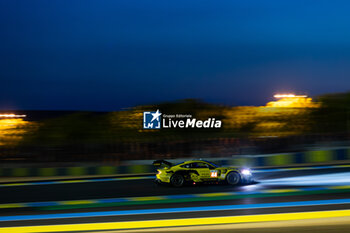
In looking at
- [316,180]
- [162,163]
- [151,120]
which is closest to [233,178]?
[162,163]

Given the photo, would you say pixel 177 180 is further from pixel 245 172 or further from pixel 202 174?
pixel 245 172

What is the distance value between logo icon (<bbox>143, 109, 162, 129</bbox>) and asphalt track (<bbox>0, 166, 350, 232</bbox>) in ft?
47.9

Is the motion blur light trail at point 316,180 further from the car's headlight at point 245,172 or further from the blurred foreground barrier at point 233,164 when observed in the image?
the blurred foreground barrier at point 233,164

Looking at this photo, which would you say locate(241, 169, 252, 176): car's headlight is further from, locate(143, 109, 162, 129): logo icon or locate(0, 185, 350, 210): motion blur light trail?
locate(143, 109, 162, 129): logo icon

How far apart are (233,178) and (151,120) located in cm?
1714

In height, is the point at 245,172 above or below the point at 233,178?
above

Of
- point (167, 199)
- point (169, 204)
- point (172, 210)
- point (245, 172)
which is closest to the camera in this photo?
point (172, 210)

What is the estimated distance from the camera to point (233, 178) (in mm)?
11281

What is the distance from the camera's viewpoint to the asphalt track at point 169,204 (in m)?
7.01

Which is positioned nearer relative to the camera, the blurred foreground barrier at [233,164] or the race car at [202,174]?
the race car at [202,174]

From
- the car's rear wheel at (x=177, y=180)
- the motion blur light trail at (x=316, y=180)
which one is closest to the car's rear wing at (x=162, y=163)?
the car's rear wheel at (x=177, y=180)

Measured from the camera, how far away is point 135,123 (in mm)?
27453

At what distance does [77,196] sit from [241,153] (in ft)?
39.9

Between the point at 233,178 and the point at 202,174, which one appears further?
the point at 202,174
